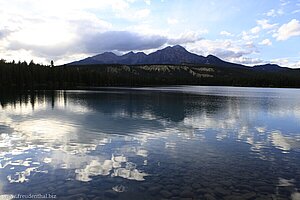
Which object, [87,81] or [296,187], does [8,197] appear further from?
[87,81]

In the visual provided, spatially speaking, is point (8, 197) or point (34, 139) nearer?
point (8, 197)

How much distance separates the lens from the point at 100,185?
14.4 m

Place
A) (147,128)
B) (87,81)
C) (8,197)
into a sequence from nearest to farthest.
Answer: (8,197) < (147,128) < (87,81)

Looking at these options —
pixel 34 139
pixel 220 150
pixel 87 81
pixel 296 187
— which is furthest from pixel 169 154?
pixel 87 81

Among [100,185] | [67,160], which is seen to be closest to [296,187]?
[100,185]

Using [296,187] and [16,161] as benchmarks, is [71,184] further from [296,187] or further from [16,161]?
[296,187]

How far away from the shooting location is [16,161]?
18141mm

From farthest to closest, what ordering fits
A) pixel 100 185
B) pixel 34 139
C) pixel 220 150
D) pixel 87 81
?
pixel 87 81, pixel 34 139, pixel 220 150, pixel 100 185

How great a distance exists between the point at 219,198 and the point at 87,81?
607 feet

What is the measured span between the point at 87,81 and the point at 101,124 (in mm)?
162010

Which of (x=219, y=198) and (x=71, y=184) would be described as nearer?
(x=219, y=198)

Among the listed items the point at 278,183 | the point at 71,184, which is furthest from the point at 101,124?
the point at 278,183

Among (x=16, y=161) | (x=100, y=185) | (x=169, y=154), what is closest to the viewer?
(x=100, y=185)

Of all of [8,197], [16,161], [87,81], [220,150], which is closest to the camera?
[8,197]
